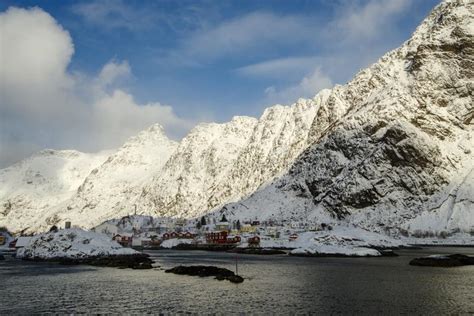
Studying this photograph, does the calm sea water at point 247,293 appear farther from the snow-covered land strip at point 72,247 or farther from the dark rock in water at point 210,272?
A: the snow-covered land strip at point 72,247

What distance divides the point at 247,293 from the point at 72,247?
70.0m

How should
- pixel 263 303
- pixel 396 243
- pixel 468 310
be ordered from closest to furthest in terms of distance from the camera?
pixel 468 310, pixel 263 303, pixel 396 243

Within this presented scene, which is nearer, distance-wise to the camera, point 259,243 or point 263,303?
point 263,303

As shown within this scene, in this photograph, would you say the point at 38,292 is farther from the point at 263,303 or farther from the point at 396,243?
the point at 396,243

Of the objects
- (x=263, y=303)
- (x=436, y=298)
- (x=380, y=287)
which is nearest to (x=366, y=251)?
(x=380, y=287)

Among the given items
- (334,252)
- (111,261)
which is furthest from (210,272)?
(334,252)

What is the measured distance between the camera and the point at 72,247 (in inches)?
4375

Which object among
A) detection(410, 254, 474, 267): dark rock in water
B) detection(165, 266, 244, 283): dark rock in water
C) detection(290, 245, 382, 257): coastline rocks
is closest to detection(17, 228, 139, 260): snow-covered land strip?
detection(165, 266, 244, 283): dark rock in water

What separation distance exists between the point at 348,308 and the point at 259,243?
138m

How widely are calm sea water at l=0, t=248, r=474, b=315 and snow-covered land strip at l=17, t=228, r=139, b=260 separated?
1313 inches

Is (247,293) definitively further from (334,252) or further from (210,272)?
(334,252)

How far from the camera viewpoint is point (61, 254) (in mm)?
110250

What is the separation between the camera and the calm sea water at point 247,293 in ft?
142

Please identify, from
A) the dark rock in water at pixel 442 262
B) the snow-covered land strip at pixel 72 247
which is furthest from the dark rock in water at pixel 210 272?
the dark rock in water at pixel 442 262
